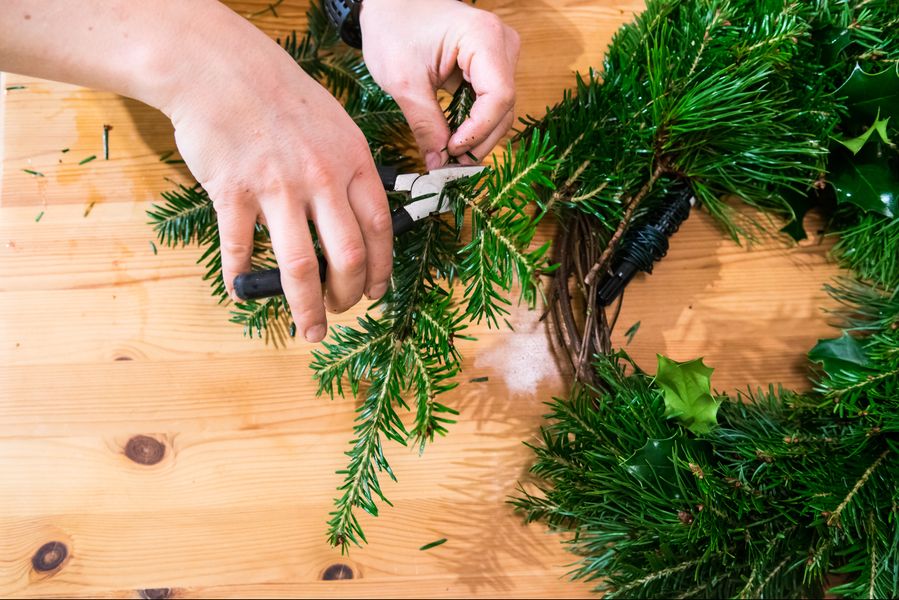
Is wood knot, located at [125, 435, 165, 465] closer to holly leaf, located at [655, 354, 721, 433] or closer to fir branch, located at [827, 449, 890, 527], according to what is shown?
holly leaf, located at [655, 354, 721, 433]

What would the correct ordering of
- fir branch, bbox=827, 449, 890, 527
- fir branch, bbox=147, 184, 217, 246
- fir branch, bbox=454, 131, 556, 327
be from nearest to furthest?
fir branch, bbox=454, 131, 556, 327
fir branch, bbox=827, 449, 890, 527
fir branch, bbox=147, 184, 217, 246

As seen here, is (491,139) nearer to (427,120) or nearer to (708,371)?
(427,120)

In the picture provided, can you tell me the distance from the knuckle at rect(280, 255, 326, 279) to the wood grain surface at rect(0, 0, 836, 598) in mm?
254

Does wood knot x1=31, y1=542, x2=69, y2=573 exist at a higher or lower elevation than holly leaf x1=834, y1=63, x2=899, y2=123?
lower

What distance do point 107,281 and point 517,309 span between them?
1.83 ft

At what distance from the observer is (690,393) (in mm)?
696

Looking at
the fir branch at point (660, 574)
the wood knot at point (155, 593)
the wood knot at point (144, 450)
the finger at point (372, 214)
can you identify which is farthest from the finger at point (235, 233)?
the fir branch at point (660, 574)

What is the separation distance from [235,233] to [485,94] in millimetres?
299

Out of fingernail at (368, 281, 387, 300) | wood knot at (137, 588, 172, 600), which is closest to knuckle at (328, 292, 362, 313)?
fingernail at (368, 281, 387, 300)

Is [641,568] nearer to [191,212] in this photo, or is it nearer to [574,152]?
[574,152]

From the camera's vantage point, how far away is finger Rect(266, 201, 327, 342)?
598mm

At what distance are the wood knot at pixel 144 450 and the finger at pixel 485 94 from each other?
543 mm

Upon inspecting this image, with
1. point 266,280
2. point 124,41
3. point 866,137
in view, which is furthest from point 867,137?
point 124,41

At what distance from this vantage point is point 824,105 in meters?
0.73
